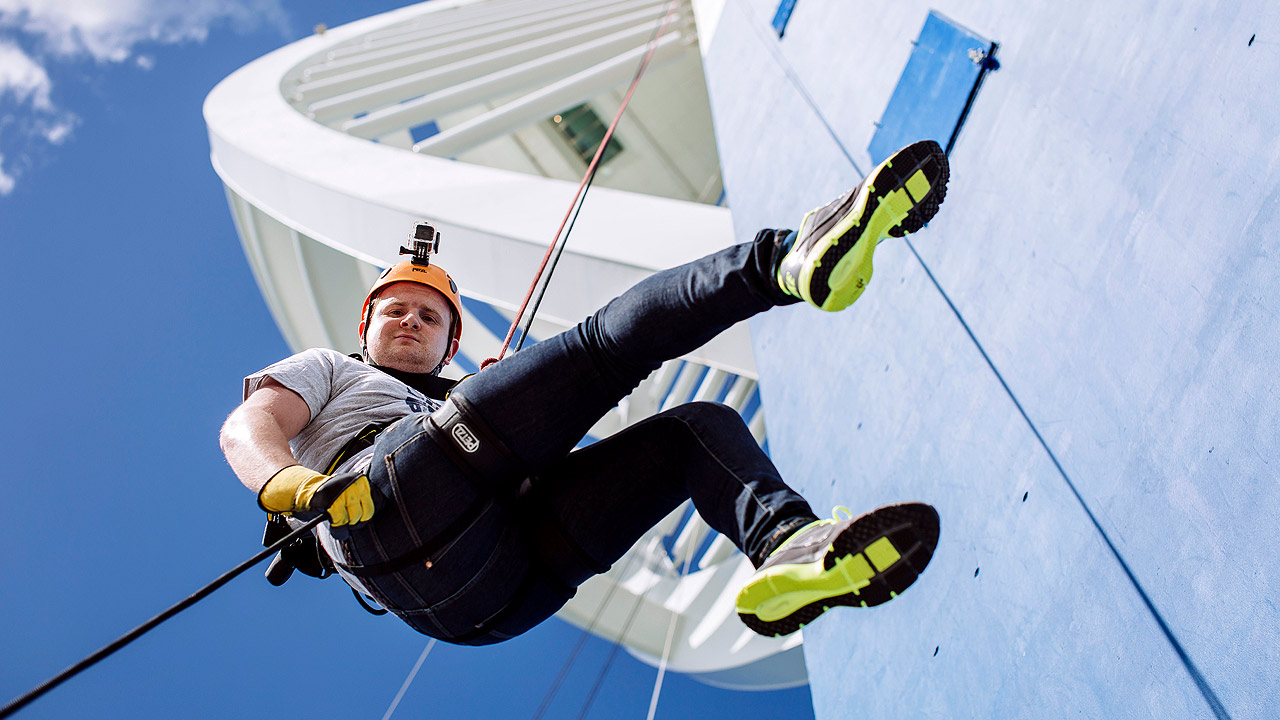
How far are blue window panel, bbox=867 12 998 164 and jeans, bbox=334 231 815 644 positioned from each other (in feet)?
3.10

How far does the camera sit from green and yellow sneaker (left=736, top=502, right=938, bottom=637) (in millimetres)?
1236

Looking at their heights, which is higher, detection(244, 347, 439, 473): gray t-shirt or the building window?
the building window

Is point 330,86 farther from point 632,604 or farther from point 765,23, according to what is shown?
point 632,604

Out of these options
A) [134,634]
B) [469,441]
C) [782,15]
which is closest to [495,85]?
[782,15]

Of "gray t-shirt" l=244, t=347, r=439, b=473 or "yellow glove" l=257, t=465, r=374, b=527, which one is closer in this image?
"yellow glove" l=257, t=465, r=374, b=527

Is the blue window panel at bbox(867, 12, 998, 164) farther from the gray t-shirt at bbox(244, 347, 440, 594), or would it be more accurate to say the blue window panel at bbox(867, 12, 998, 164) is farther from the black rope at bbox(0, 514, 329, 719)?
the black rope at bbox(0, 514, 329, 719)

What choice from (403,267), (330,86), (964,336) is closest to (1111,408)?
(964,336)

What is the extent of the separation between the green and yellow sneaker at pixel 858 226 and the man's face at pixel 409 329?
3.50ft

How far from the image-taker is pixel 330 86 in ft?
19.5

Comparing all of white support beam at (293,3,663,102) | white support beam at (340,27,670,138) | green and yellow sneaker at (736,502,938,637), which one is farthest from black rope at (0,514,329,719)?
white support beam at (293,3,663,102)

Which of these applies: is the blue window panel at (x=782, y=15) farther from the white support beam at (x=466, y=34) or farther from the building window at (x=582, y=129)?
the building window at (x=582, y=129)

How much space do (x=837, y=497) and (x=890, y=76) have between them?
4.03 feet

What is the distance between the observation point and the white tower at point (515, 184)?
3.49 metres

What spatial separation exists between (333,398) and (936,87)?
1.67m
